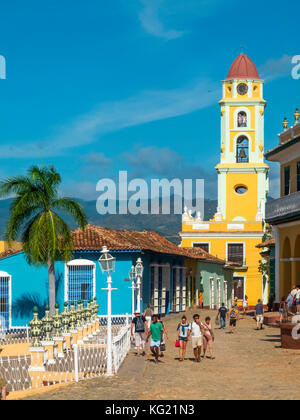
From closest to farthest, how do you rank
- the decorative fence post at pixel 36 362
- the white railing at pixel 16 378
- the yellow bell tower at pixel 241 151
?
the white railing at pixel 16 378 → the decorative fence post at pixel 36 362 → the yellow bell tower at pixel 241 151

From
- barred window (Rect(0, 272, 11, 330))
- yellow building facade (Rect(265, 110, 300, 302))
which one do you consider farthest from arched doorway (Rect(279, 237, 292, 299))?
barred window (Rect(0, 272, 11, 330))

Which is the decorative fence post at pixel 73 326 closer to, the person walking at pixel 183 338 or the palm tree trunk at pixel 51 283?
the person walking at pixel 183 338

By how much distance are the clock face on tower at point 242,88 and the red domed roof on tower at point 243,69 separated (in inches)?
29.3

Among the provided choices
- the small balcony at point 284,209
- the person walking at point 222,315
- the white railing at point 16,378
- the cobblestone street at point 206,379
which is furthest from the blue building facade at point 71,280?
the white railing at point 16,378

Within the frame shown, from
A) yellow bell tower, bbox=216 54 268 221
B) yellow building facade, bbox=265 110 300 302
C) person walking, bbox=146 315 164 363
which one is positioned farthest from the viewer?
yellow bell tower, bbox=216 54 268 221

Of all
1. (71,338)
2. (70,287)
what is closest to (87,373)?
(71,338)

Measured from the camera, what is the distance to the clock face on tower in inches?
2579

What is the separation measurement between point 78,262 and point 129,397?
65.6ft

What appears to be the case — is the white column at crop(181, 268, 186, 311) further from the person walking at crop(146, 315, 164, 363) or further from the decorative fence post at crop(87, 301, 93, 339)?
the person walking at crop(146, 315, 164, 363)

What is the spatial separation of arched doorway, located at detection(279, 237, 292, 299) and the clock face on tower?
113 ft

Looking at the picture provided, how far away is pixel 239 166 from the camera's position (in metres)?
64.8

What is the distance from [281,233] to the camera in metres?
33.2

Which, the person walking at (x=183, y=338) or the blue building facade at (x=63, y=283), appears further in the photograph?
the blue building facade at (x=63, y=283)

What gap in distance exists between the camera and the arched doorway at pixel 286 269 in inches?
1287
